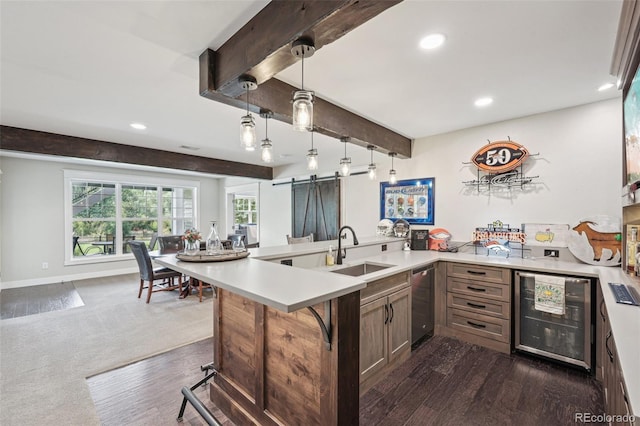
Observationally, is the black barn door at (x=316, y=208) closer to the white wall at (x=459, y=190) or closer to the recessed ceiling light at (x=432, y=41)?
the white wall at (x=459, y=190)

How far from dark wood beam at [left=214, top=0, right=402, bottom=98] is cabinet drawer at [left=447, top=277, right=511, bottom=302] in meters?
2.64

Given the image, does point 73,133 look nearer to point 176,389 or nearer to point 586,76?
point 176,389

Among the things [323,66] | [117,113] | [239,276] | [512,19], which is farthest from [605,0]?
[117,113]

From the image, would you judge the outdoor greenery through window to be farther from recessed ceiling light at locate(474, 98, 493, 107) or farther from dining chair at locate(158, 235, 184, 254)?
recessed ceiling light at locate(474, 98, 493, 107)

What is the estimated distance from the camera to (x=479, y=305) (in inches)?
111

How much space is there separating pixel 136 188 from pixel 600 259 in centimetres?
819

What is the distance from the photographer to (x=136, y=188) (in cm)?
669

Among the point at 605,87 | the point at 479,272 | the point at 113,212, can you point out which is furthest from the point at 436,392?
the point at 113,212

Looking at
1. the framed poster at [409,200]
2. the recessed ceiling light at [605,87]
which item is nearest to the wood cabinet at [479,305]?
the framed poster at [409,200]

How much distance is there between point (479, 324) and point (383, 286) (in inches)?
52.3

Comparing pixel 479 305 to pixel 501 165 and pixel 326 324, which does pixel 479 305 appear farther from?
pixel 326 324

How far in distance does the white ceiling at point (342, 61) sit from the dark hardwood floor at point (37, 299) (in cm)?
256

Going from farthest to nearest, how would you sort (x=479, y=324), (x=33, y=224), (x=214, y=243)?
(x=33, y=224) < (x=479, y=324) < (x=214, y=243)

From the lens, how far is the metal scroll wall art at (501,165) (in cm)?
313
